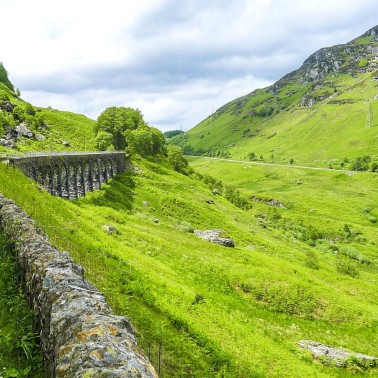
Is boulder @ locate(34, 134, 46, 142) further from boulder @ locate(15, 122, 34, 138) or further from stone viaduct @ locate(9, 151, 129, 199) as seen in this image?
stone viaduct @ locate(9, 151, 129, 199)

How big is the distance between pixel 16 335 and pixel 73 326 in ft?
12.2

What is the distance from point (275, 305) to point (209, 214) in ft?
170

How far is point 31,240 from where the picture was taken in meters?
15.5

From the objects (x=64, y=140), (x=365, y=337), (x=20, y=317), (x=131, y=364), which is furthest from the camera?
(x=64, y=140)

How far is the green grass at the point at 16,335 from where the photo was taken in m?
9.86

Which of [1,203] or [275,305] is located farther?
[275,305]

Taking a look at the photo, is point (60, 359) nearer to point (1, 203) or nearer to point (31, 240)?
point (31, 240)

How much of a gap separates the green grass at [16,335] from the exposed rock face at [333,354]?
28030 mm

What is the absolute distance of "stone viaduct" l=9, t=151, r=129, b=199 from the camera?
5738 centimetres

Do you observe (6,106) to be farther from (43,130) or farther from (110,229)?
(110,229)

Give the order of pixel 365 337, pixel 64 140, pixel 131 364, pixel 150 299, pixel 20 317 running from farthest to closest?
pixel 64 140 < pixel 365 337 < pixel 150 299 < pixel 20 317 < pixel 131 364

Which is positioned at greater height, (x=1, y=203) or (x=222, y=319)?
(x=1, y=203)

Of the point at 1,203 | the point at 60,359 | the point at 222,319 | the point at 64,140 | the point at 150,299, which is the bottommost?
the point at 222,319

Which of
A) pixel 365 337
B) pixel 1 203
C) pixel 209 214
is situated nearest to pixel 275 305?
pixel 365 337
